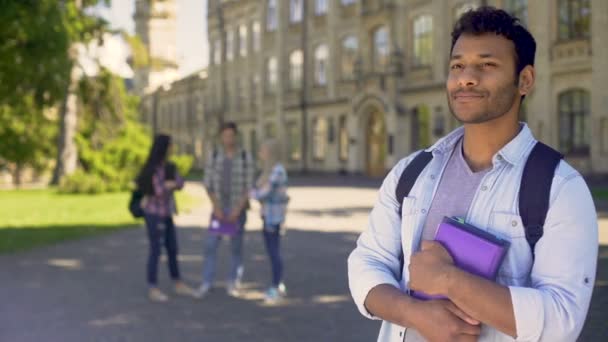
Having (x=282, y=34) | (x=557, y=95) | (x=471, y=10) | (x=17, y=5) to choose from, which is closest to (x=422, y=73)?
(x=557, y=95)

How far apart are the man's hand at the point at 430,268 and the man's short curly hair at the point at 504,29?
21.6 inches

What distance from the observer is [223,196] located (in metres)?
8.60

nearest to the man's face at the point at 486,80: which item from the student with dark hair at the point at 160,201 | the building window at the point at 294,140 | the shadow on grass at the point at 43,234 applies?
the student with dark hair at the point at 160,201

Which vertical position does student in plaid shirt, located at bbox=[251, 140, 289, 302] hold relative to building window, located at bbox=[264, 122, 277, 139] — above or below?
below

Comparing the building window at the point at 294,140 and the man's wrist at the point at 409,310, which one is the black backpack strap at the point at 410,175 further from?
the building window at the point at 294,140

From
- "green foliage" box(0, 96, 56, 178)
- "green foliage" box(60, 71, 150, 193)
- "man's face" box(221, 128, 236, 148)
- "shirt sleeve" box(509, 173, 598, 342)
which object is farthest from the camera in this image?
"green foliage" box(0, 96, 56, 178)

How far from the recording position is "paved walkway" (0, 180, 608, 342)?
6.48 m

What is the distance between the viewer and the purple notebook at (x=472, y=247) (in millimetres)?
1883

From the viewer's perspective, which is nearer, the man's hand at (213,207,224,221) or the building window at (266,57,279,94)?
the man's hand at (213,207,224,221)

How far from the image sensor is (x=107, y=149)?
30.2 metres

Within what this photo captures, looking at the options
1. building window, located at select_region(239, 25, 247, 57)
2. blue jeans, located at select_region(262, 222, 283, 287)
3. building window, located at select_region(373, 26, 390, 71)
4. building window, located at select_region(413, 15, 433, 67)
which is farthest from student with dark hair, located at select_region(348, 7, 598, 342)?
building window, located at select_region(239, 25, 247, 57)

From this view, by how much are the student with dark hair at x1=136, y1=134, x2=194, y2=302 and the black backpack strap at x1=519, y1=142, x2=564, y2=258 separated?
6.91 metres

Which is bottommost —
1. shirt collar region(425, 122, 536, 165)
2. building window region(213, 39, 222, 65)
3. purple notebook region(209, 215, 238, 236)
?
purple notebook region(209, 215, 238, 236)

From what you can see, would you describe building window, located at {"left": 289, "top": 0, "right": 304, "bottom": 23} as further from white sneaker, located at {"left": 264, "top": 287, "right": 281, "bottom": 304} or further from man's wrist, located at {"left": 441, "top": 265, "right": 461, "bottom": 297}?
man's wrist, located at {"left": 441, "top": 265, "right": 461, "bottom": 297}
